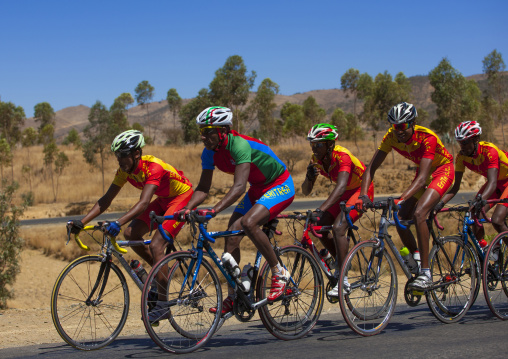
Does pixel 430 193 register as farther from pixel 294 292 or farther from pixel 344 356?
pixel 344 356

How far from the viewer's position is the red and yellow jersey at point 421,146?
273 inches

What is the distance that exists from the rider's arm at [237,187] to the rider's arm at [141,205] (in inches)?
44.2

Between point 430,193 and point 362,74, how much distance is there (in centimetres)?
5155

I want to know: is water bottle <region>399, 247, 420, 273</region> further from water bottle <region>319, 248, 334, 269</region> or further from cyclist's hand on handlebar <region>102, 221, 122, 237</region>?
cyclist's hand on handlebar <region>102, 221, 122, 237</region>

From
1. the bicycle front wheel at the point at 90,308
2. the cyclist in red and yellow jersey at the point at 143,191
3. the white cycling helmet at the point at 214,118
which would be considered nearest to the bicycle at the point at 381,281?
the white cycling helmet at the point at 214,118

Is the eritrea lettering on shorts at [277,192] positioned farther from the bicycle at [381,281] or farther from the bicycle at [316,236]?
the bicycle at [381,281]

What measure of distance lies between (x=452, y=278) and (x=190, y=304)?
11.2ft

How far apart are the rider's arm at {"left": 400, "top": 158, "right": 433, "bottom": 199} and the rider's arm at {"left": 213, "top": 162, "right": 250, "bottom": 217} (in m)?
1.98

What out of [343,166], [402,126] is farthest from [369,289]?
[402,126]

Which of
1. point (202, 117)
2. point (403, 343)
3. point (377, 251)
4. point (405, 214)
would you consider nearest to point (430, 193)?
point (405, 214)

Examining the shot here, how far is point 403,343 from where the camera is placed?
18.9 ft

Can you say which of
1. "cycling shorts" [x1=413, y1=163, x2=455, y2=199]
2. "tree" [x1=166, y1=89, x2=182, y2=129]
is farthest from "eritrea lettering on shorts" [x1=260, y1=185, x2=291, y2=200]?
"tree" [x1=166, y1=89, x2=182, y2=129]

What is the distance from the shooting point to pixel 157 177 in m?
6.58

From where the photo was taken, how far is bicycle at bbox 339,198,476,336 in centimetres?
601
